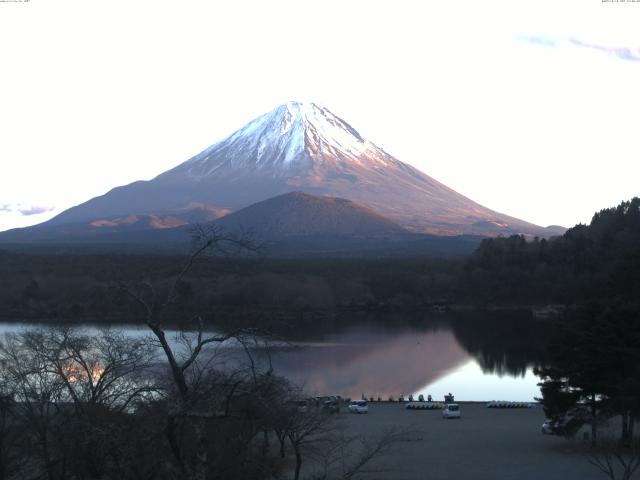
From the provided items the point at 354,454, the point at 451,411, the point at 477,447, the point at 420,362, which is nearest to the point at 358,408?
the point at 451,411

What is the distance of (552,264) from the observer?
1794 inches

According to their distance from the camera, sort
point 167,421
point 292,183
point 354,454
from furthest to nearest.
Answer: point 292,183 → point 354,454 → point 167,421

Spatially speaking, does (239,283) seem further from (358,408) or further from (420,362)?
(358,408)

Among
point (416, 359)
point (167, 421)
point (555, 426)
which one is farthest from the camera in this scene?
point (416, 359)

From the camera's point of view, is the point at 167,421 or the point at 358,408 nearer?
the point at 167,421

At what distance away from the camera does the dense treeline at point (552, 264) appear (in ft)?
137

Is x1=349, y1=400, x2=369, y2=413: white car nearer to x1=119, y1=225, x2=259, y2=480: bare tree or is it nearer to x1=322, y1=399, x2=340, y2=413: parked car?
x1=322, y1=399, x2=340, y2=413: parked car

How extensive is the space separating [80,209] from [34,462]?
97202mm

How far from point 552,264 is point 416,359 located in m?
23.6

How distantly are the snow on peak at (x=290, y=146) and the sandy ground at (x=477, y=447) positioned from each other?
3511 inches

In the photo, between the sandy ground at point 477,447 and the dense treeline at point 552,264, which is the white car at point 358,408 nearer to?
the sandy ground at point 477,447

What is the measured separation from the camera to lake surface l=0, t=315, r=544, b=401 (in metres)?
19.1

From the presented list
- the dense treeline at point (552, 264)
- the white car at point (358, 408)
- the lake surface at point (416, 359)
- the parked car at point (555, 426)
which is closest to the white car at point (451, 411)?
the white car at point (358, 408)

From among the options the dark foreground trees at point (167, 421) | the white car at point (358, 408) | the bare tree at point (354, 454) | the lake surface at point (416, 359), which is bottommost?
the lake surface at point (416, 359)
